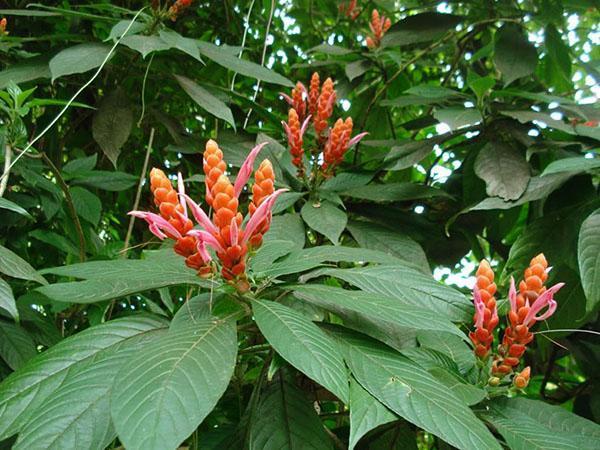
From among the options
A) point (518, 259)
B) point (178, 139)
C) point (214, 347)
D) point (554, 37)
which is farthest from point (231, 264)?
point (554, 37)

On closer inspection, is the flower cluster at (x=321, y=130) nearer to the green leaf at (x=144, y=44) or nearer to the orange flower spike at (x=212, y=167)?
the green leaf at (x=144, y=44)

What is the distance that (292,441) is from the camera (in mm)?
943

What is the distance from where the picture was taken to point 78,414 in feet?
2.68

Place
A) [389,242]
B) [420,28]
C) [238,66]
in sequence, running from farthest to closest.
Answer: [420,28] → [238,66] → [389,242]

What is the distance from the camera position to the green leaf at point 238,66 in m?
1.70

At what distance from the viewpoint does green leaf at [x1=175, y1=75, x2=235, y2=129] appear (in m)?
1.61

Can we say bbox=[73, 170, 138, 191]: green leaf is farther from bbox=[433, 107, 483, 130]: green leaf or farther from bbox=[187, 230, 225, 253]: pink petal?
bbox=[187, 230, 225, 253]: pink petal

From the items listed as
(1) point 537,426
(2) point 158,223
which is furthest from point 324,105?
(1) point 537,426

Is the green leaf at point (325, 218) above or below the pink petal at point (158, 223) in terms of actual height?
below

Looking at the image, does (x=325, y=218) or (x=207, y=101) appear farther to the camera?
(x=207, y=101)

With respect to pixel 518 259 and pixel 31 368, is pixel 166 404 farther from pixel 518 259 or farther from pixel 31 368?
pixel 518 259

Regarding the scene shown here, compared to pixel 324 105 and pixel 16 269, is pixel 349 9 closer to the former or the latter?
pixel 324 105

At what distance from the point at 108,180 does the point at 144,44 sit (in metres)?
0.52

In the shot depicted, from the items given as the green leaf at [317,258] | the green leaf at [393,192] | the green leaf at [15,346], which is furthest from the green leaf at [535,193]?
the green leaf at [15,346]
